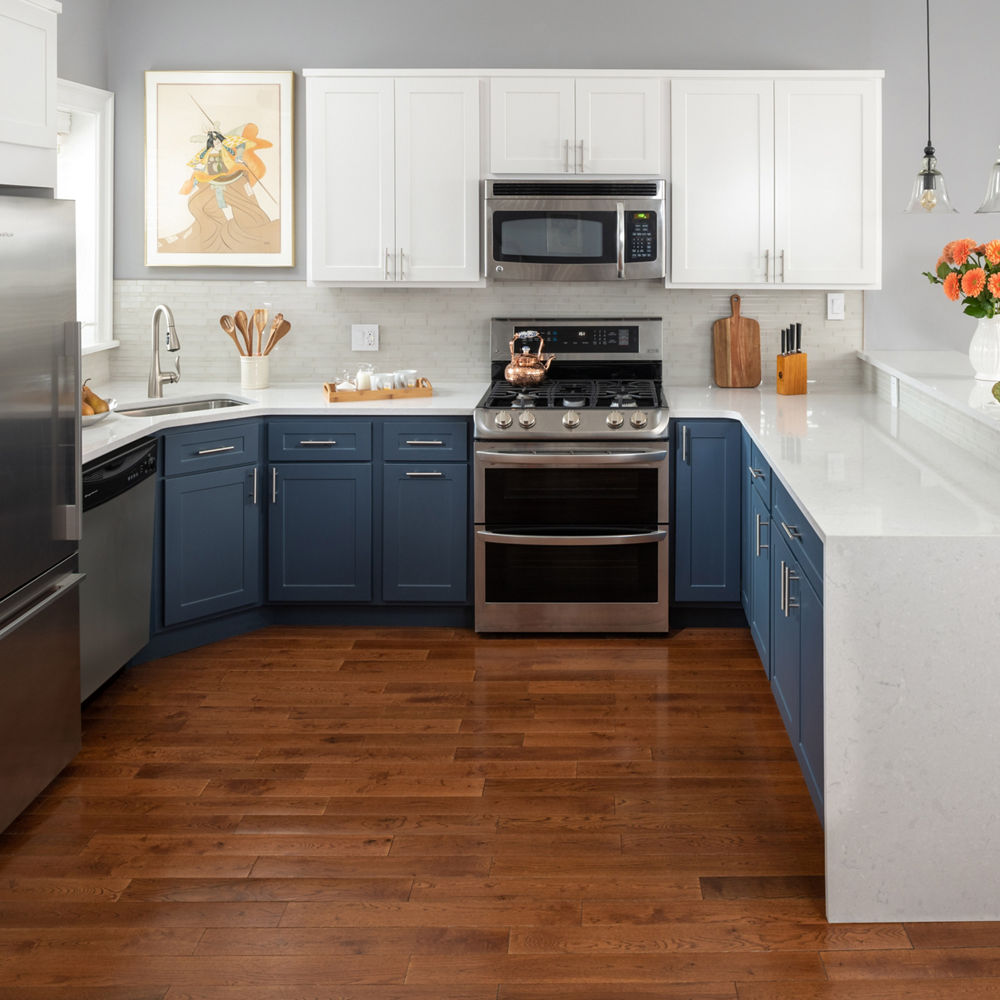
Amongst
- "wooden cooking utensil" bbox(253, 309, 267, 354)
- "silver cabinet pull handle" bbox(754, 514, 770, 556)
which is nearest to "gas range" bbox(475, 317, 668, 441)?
"silver cabinet pull handle" bbox(754, 514, 770, 556)

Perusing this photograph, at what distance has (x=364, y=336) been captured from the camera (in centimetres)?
550

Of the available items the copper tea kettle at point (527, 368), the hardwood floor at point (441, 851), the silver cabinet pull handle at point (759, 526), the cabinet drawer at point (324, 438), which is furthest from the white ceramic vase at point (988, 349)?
the cabinet drawer at point (324, 438)

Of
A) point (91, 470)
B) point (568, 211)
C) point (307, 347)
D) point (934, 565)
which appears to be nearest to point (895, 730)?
point (934, 565)

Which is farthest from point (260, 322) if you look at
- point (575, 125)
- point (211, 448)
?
point (575, 125)

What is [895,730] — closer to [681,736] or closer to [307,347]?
[681,736]

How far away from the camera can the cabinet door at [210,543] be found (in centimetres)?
452

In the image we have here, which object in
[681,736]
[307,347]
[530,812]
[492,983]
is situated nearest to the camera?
[492,983]

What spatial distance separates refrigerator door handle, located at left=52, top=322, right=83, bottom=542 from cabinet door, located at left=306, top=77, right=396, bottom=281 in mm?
1923

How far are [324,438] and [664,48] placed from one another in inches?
88.1

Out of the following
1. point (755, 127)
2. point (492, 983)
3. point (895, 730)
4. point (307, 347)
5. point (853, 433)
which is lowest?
point (492, 983)

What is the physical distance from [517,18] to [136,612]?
9.80ft

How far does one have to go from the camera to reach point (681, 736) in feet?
12.3

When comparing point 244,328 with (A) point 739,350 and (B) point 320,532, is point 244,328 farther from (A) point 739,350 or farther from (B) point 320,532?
(A) point 739,350

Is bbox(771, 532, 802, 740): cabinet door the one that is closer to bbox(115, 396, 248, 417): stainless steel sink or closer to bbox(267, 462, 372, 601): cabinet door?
bbox(267, 462, 372, 601): cabinet door
